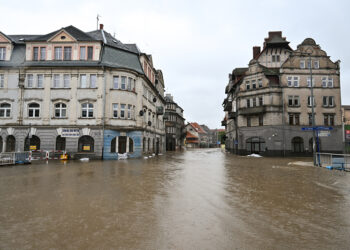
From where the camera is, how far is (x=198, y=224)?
504 cm

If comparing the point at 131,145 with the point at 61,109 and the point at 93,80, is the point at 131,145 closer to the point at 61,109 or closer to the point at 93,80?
the point at 93,80

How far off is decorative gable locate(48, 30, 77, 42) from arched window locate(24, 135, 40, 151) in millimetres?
11517

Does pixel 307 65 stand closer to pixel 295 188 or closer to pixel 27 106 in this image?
pixel 295 188

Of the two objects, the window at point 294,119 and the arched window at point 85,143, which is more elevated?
the window at point 294,119

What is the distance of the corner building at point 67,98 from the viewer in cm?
2425

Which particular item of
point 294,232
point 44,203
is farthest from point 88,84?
point 294,232

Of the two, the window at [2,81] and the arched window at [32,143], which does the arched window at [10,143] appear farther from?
the window at [2,81]

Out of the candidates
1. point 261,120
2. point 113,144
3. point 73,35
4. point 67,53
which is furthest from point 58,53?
point 261,120

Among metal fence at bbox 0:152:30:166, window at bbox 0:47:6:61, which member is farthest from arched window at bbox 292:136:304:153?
window at bbox 0:47:6:61

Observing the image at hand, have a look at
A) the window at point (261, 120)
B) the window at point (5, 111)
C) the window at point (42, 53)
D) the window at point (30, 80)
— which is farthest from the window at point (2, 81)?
the window at point (261, 120)

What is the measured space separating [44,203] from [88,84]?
66.8ft

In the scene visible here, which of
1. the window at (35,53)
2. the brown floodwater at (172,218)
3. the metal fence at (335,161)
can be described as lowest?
the brown floodwater at (172,218)

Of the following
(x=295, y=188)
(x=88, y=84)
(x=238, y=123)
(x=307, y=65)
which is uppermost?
(x=307, y=65)

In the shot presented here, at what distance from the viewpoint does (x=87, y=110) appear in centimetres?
2456
